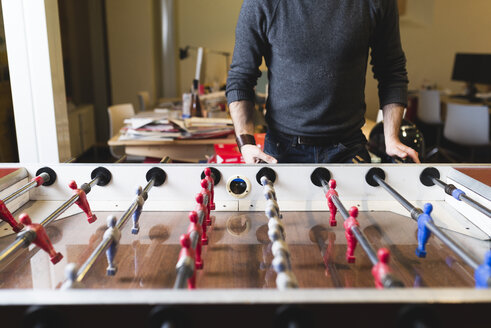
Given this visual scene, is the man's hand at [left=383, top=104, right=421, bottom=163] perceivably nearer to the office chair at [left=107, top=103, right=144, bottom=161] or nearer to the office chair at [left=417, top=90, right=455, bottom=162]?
the office chair at [left=107, top=103, right=144, bottom=161]

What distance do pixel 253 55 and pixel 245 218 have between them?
0.74 metres

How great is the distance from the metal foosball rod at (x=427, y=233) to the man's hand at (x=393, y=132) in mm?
264

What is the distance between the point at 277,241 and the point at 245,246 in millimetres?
244

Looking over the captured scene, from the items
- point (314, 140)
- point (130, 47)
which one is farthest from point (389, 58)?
point (130, 47)

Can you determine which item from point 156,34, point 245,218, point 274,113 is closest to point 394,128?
point 274,113

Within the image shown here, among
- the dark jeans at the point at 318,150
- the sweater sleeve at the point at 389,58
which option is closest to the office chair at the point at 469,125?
the sweater sleeve at the point at 389,58

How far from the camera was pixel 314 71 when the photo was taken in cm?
163

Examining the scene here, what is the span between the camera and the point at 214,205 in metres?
1.26

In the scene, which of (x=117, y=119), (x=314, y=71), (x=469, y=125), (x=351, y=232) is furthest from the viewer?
(x=469, y=125)

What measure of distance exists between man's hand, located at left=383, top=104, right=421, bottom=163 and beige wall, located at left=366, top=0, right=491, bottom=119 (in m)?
5.28

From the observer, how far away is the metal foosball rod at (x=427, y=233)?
2.50 ft

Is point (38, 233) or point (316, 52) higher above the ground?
point (316, 52)

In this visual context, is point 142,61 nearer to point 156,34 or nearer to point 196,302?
point 156,34

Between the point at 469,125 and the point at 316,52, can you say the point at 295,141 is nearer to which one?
the point at 316,52
